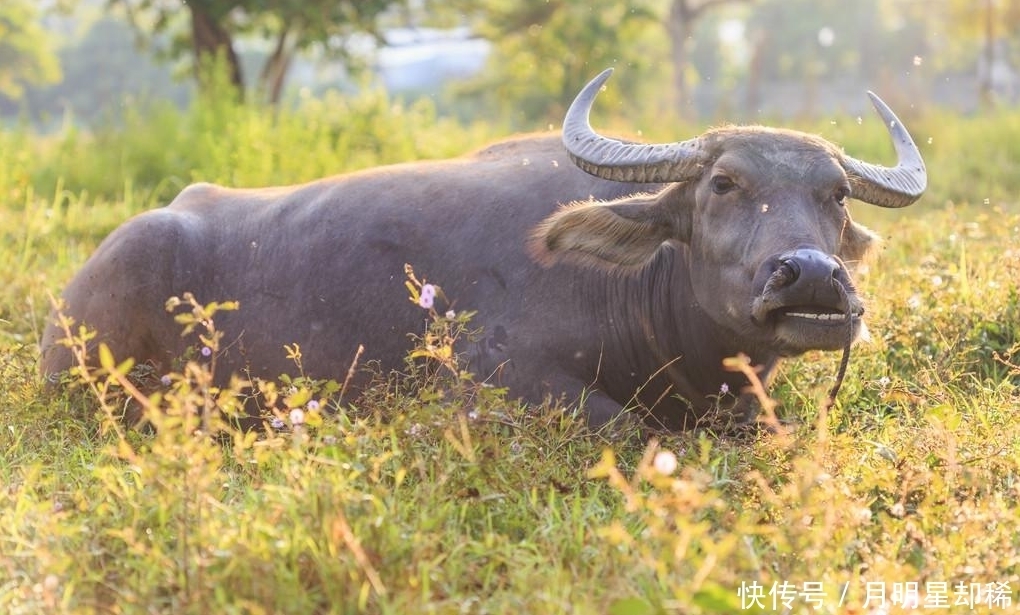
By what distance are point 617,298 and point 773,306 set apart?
91 centimetres

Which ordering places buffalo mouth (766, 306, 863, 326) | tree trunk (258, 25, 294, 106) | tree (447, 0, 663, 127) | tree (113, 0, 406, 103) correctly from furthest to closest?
tree (447, 0, 663, 127) → tree trunk (258, 25, 294, 106) → tree (113, 0, 406, 103) → buffalo mouth (766, 306, 863, 326)

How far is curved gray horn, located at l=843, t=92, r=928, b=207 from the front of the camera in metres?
4.17

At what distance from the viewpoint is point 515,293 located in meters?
4.35

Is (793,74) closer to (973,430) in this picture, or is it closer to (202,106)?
(202,106)

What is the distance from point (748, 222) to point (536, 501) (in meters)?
1.19

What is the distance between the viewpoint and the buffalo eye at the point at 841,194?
391 centimetres

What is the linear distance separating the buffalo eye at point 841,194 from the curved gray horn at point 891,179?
0.59 ft

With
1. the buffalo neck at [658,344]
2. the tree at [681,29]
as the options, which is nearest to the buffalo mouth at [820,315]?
the buffalo neck at [658,344]

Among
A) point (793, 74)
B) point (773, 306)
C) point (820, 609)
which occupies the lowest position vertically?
point (793, 74)

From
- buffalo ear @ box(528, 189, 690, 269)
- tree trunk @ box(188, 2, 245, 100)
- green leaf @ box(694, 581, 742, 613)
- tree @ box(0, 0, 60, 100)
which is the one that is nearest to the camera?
green leaf @ box(694, 581, 742, 613)

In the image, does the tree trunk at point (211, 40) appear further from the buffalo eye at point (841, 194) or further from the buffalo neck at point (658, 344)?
the buffalo eye at point (841, 194)

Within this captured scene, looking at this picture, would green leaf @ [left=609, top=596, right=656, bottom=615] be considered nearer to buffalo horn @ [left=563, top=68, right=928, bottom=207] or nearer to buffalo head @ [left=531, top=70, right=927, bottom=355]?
buffalo head @ [left=531, top=70, right=927, bottom=355]

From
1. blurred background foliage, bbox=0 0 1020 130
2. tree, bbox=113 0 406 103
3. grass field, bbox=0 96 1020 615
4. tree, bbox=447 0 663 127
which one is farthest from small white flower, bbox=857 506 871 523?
tree, bbox=447 0 663 127

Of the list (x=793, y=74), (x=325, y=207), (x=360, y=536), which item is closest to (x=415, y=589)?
(x=360, y=536)
